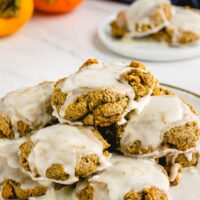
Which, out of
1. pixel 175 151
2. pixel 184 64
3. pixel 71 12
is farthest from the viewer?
pixel 71 12

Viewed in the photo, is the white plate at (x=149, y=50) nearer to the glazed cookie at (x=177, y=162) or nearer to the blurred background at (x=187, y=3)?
the blurred background at (x=187, y=3)

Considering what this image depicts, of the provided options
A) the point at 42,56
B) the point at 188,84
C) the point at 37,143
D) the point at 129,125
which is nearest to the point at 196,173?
the point at 129,125

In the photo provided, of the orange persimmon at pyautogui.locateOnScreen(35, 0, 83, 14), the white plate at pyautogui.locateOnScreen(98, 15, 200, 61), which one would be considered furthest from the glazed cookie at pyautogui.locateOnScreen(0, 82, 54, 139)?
the orange persimmon at pyautogui.locateOnScreen(35, 0, 83, 14)

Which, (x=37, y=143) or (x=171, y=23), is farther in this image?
(x=171, y=23)

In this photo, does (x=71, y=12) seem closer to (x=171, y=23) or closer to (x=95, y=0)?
(x=95, y=0)

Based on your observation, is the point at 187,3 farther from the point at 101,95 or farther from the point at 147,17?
the point at 101,95

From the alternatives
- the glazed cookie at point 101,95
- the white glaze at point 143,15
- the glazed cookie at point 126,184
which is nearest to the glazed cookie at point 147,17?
the white glaze at point 143,15
